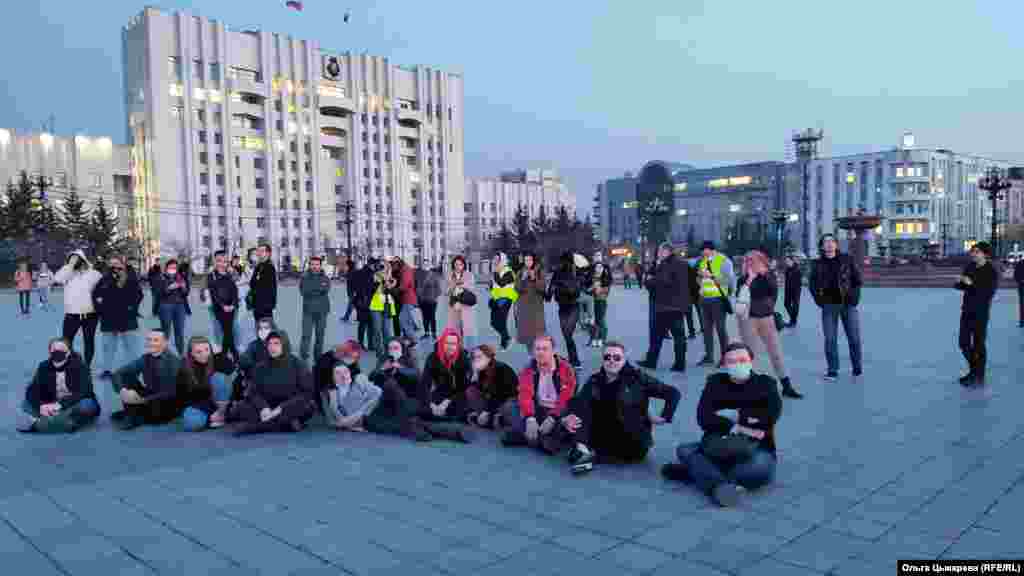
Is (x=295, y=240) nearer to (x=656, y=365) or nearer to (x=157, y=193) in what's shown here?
(x=157, y=193)

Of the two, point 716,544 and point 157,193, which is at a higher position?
point 157,193

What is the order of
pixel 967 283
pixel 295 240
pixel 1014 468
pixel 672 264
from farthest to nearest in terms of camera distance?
1. pixel 295 240
2. pixel 672 264
3. pixel 967 283
4. pixel 1014 468

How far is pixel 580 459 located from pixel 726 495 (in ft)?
3.73

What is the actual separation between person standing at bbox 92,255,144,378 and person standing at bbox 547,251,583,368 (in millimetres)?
5743

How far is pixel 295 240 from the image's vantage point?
89.1m

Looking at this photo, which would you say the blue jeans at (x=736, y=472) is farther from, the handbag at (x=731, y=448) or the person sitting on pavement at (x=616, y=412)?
the person sitting on pavement at (x=616, y=412)

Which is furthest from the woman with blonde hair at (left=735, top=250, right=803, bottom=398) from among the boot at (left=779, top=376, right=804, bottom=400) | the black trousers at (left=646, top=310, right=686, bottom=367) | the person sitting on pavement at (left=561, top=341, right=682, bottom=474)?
the person sitting on pavement at (left=561, top=341, right=682, bottom=474)

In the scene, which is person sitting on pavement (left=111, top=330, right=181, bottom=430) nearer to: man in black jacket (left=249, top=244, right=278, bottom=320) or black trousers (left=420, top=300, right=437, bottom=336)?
man in black jacket (left=249, top=244, right=278, bottom=320)

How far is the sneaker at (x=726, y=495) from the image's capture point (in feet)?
15.0

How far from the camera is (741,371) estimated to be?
5.03 meters

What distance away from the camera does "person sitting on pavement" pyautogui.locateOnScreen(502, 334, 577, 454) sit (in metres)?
6.07

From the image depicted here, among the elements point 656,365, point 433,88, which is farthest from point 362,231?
point 656,365

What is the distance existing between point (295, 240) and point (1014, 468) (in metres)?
89.5

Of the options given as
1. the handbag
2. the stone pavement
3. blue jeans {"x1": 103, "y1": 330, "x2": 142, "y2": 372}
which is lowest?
the stone pavement
